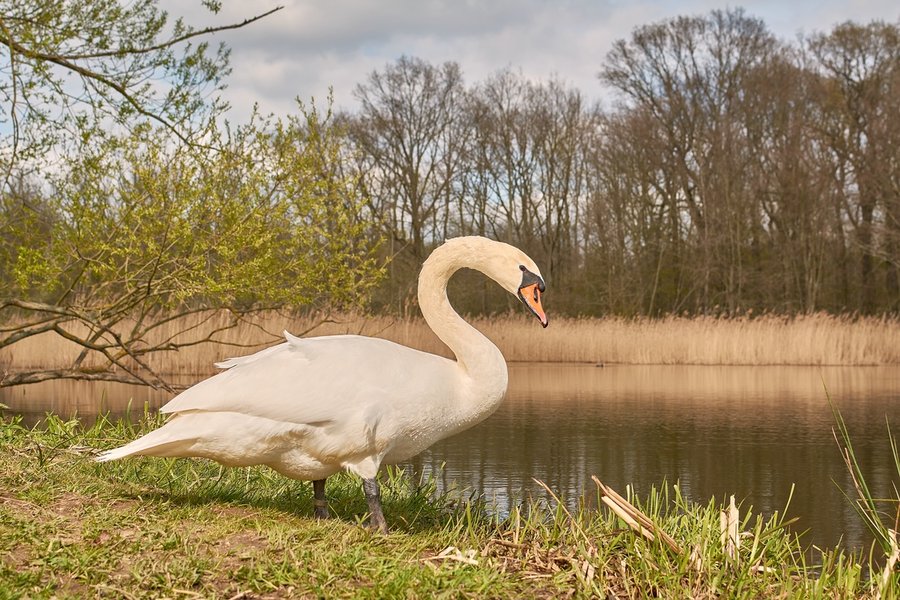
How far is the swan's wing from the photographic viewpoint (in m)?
4.11

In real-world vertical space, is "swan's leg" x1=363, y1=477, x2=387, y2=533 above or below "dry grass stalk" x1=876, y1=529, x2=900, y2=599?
above

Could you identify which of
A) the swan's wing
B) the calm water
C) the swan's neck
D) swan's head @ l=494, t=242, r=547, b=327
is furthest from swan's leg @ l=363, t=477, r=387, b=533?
the calm water

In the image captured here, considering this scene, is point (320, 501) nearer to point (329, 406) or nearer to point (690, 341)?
point (329, 406)

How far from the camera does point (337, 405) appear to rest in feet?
13.5

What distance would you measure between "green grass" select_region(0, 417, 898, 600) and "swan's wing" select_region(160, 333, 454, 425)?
1.64ft

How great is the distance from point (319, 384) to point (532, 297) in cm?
104

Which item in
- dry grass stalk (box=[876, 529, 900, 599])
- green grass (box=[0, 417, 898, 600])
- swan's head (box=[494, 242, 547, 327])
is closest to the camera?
green grass (box=[0, 417, 898, 600])

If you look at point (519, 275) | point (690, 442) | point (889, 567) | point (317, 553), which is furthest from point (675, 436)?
point (317, 553)

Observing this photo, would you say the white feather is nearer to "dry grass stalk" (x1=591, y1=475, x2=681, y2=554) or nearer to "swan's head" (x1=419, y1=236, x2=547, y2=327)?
"swan's head" (x1=419, y1=236, x2=547, y2=327)

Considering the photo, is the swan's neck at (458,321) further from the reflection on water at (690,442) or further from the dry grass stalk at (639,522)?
the reflection on water at (690,442)

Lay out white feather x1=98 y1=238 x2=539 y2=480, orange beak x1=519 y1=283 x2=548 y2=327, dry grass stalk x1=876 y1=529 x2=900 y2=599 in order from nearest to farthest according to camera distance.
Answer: dry grass stalk x1=876 y1=529 x2=900 y2=599 → white feather x1=98 y1=238 x2=539 y2=480 → orange beak x1=519 y1=283 x2=548 y2=327

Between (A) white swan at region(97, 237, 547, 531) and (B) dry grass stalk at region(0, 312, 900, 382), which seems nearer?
(A) white swan at region(97, 237, 547, 531)

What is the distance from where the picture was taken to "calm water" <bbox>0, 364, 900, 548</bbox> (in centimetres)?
783

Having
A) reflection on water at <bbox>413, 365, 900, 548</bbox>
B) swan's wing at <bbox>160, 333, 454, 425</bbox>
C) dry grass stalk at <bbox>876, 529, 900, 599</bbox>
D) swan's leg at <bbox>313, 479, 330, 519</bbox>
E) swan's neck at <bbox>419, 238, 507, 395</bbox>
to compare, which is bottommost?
reflection on water at <bbox>413, 365, 900, 548</bbox>
